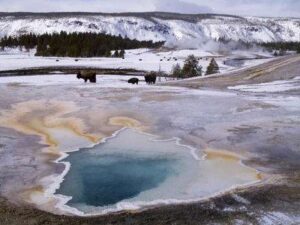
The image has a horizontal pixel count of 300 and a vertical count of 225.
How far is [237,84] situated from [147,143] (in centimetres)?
1933

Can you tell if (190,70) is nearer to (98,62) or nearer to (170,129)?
(98,62)

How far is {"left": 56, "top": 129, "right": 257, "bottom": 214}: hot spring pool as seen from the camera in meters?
11.4

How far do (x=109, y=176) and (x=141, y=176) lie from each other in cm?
81

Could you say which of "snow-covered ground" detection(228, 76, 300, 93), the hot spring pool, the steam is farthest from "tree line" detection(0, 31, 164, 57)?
the hot spring pool

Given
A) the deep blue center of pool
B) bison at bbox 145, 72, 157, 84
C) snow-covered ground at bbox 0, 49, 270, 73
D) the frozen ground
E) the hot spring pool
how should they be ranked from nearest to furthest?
the hot spring pool, the deep blue center of pool, the frozen ground, bison at bbox 145, 72, 157, 84, snow-covered ground at bbox 0, 49, 270, 73

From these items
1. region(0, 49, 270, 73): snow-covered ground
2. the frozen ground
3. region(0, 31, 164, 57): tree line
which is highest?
region(0, 31, 164, 57): tree line

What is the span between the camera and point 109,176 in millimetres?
13258

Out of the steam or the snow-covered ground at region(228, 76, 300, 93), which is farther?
the steam

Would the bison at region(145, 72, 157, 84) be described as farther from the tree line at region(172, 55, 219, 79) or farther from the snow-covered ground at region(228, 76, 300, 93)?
the tree line at region(172, 55, 219, 79)

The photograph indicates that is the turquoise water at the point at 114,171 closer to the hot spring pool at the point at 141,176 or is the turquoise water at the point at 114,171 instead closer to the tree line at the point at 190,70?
the hot spring pool at the point at 141,176

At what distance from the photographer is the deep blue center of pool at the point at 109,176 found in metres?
11.7

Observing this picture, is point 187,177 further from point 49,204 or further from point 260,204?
point 49,204

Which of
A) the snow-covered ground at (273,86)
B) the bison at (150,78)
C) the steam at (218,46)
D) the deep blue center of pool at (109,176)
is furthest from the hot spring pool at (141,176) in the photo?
the steam at (218,46)

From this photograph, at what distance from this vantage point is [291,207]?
1055 centimetres
